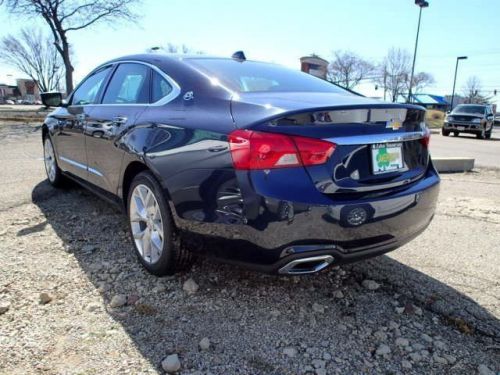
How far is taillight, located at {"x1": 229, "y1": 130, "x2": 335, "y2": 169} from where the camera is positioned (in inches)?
78.7

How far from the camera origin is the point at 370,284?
2.77m

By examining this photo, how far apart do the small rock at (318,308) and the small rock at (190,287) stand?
2.50ft

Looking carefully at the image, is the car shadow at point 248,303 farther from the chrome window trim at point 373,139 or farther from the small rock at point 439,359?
the chrome window trim at point 373,139

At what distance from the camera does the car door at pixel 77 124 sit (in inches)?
151

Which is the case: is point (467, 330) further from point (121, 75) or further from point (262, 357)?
point (121, 75)

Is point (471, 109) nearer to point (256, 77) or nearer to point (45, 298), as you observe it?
point (256, 77)

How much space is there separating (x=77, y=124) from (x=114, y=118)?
989mm

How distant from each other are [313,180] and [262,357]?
927mm

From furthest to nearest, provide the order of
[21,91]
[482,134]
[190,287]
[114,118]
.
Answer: [21,91], [482,134], [114,118], [190,287]

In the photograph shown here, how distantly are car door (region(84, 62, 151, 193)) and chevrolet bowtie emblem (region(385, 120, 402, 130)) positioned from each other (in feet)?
5.36

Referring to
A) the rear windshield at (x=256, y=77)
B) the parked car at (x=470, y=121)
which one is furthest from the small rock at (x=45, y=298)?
the parked car at (x=470, y=121)

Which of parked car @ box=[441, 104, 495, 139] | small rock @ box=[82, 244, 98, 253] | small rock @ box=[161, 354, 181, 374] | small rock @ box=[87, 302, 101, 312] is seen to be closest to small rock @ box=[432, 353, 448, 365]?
small rock @ box=[161, 354, 181, 374]

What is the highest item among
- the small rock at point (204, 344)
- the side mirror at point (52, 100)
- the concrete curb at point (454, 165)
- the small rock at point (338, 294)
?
the side mirror at point (52, 100)

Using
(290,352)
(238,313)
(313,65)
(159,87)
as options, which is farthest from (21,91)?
(290,352)
